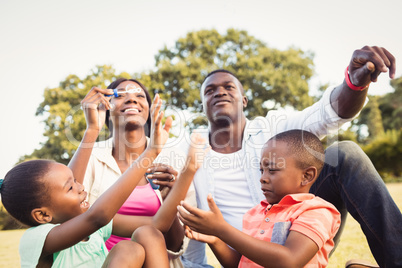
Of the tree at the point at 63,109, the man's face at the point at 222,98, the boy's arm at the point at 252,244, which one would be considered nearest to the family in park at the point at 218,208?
the boy's arm at the point at 252,244

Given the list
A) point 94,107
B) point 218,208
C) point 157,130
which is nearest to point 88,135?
point 94,107

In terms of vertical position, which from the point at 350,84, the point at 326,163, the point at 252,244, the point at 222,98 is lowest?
the point at 252,244

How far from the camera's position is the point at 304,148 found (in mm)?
1962

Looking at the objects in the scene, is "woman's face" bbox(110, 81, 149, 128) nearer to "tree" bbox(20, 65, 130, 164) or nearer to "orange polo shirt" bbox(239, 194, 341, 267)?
"orange polo shirt" bbox(239, 194, 341, 267)

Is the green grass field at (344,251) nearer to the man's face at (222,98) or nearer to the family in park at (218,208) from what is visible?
the family in park at (218,208)

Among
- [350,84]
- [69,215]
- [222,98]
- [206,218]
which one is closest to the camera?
[206,218]

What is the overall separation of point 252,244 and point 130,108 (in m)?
2.02

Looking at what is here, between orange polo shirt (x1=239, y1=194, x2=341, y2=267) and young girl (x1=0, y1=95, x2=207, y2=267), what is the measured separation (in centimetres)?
53

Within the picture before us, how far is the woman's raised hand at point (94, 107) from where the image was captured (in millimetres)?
2594

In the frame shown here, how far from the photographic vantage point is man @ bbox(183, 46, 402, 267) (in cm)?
196

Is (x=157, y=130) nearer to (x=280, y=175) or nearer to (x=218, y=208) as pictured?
(x=218, y=208)

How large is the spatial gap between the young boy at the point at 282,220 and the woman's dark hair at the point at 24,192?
2.70 feet

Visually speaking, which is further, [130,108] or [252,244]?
[130,108]

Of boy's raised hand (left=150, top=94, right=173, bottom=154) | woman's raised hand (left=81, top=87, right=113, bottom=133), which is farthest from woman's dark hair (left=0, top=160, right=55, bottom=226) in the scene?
woman's raised hand (left=81, top=87, right=113, bottom=133)
